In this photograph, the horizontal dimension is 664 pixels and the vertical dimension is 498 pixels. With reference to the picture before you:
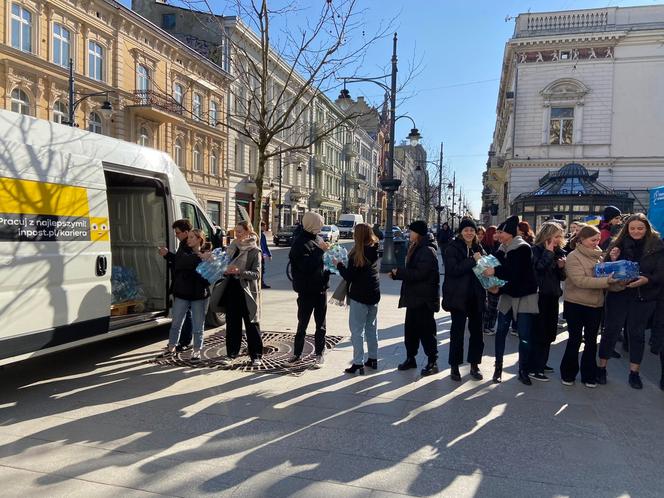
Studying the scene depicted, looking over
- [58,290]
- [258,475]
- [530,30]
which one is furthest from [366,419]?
[530,30]

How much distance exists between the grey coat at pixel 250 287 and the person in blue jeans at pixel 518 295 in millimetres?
2615

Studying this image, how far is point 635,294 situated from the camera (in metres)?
5.18

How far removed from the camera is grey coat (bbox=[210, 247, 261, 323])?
5.67 metres

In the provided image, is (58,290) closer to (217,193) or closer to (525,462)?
(525,462)

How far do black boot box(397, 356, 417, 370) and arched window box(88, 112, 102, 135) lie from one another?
78.6ft

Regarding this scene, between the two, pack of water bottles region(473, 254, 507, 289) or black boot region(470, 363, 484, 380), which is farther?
black boot region(470, 363, 484, 380)

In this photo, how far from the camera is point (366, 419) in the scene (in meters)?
4.29

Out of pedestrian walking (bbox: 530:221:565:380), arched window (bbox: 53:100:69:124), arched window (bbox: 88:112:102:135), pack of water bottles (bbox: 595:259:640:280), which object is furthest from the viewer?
arched window (bbox: 88:112:102:135)

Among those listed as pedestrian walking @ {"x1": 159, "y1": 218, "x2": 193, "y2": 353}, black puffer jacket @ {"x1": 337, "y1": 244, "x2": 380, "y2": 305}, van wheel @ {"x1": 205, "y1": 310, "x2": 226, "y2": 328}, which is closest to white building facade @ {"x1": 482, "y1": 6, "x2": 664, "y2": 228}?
van wheel @ {"x1": 205, "y1": 310, "x2": 226, "y2": 328}

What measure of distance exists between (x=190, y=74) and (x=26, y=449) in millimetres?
30449

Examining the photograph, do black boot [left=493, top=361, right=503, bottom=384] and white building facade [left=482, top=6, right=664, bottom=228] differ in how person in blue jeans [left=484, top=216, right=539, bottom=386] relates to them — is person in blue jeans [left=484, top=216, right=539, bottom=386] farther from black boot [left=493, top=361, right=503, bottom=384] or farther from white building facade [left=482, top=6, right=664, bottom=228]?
white building facade [left=482, top=6, right=664, bottom=228]

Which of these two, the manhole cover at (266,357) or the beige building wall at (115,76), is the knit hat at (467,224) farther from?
the beige building wall at (115,76)

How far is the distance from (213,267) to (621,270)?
4.32m

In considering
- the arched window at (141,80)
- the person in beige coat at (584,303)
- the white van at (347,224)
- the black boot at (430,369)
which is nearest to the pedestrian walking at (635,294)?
the person in beige coat at (584,303)
